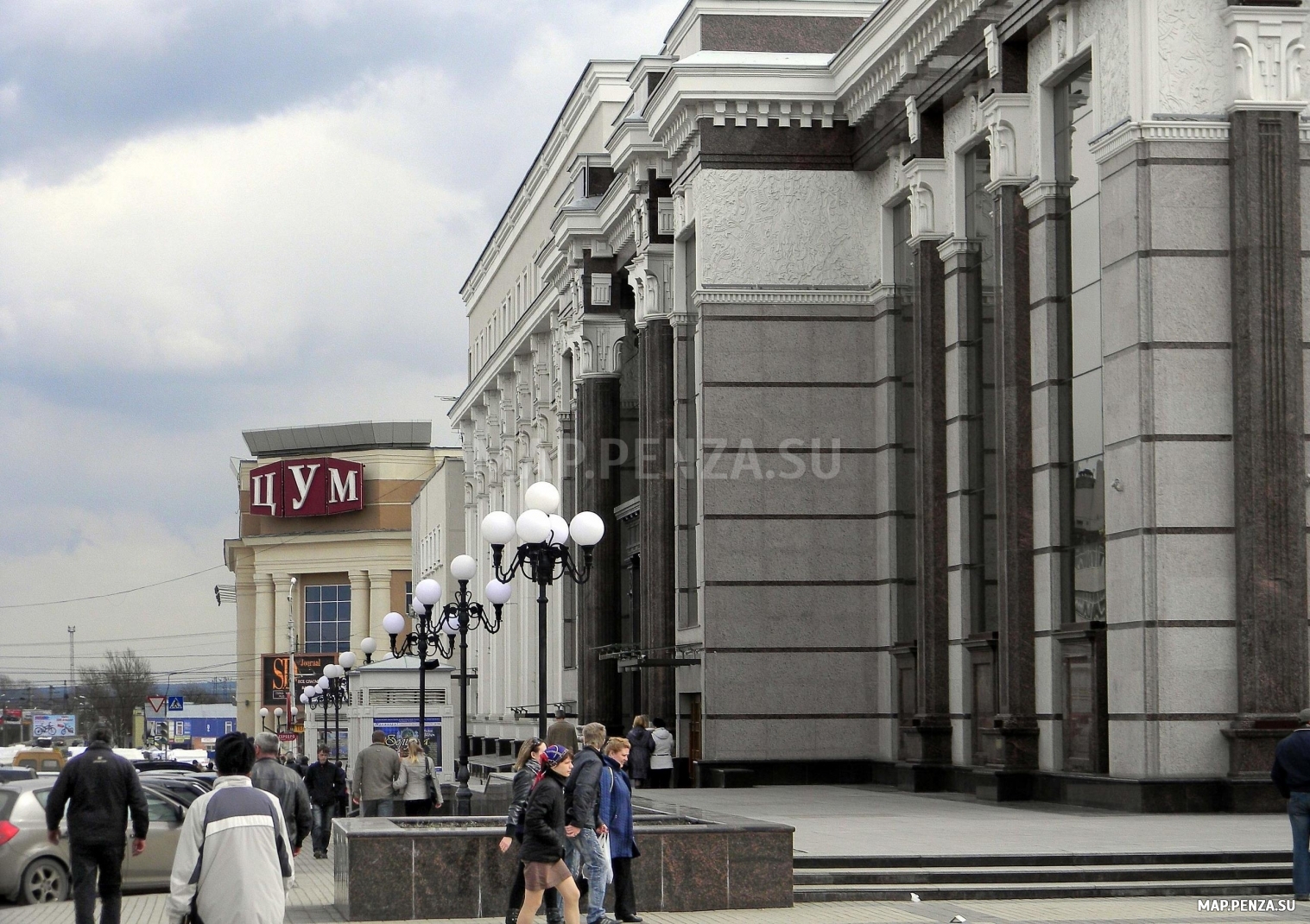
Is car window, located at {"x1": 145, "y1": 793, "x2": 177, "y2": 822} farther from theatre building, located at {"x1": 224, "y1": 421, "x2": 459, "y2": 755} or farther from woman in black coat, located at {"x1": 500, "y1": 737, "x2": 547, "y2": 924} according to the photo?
theatre building, located at {"x1": 224, "y1": 421, "x2": 459, "y2": 755}

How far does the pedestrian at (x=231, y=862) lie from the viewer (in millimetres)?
10039

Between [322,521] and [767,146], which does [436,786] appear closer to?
[767,146]

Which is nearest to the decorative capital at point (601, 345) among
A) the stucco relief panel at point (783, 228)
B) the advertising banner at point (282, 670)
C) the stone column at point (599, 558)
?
the stone column at point (599, 558)

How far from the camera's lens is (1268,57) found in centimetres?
2570

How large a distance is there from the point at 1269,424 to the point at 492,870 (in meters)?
13.2

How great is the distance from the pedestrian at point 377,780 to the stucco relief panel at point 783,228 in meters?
13.3

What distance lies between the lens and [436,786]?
2639 centimetres

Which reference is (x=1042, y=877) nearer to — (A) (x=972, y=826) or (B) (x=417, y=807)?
(A) (x=972, y=826)

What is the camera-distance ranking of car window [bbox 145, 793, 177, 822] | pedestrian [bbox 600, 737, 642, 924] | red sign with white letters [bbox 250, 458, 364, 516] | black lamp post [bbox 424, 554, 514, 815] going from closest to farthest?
pedestrian [bbox 600, 737, 642, 924] < car window [bbox 145, 793, 177, 822] < black lamp post [bbox 424, 554, 514, 815] < red sign with white letters [bbox 250, 458, 364, 516]

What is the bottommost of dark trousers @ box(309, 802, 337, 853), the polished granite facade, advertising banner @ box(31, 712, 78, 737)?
advertising banner @ box(31, 712, 78, 737)

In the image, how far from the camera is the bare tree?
132 meters

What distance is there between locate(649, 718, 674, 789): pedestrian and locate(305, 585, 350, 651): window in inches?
3163

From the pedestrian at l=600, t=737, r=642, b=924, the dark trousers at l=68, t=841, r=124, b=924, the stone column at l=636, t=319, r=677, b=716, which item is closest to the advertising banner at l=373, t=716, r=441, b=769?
the stone column at l=636, t=319, r=677, b=716

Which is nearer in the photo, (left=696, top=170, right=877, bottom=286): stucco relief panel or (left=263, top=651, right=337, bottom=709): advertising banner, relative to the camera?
(left=696, top=170, right=877, bottom=286): stucco relief panel
